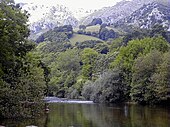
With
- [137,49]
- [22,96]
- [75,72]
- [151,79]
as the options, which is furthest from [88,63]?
[22,96]

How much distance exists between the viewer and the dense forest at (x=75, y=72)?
46.0 metres

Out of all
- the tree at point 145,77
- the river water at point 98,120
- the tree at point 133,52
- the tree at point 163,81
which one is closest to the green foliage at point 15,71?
the river water at point 98,120

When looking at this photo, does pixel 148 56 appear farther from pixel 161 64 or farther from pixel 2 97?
pixel 2 97

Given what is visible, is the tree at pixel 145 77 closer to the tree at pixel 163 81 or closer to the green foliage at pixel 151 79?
the green foliage at pixel 151 79

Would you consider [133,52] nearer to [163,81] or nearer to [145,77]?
[145,77]

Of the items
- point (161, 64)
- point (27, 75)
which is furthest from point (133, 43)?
point (27, 75)

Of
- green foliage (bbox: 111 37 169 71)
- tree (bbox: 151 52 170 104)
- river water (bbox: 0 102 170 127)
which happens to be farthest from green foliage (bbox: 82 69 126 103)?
river water (bbox: 0 102 170 127)

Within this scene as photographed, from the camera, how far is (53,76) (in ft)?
529

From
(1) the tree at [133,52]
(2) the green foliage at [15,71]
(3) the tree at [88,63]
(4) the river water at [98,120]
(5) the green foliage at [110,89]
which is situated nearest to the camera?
(2) the green foliage at [15,71]

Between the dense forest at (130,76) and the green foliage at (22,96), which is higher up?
the dense forest at (130,76)

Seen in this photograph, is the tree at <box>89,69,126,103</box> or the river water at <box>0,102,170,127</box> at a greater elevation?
the tree at <box>89,69,126,103</box>

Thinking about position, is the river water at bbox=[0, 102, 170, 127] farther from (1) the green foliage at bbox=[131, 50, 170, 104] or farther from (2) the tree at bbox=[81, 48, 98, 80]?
(2) the tree at bbox=[81, 48, 98, 80]

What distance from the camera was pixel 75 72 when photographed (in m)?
155

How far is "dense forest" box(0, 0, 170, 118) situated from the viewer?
151 ft
